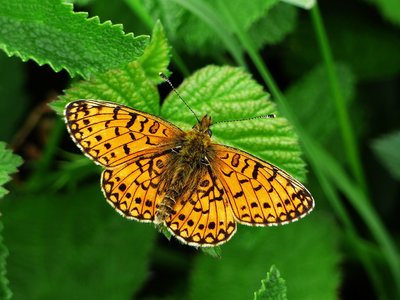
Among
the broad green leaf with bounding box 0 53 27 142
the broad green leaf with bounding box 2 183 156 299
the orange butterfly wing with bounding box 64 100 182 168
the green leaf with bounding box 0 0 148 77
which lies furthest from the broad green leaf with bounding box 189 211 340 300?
the green leaf with bounding box 0 0 148 77

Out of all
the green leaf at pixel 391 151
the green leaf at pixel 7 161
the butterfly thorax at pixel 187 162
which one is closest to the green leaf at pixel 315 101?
the green leaf at pixel 391 151

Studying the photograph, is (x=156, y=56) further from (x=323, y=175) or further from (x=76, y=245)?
(x=76, y=245)

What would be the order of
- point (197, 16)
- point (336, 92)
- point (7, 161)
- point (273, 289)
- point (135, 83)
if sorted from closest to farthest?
point (273, 289), point (7, 161), point (135, 83), point (197, 16), point (336, 92)

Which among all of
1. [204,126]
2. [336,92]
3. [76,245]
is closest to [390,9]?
[336,92]

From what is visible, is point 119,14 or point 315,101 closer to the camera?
point 119,14

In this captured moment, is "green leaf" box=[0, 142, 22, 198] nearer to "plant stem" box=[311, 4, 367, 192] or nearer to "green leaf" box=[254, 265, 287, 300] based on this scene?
"green leaf" box=[254, 265, 287, 300]
